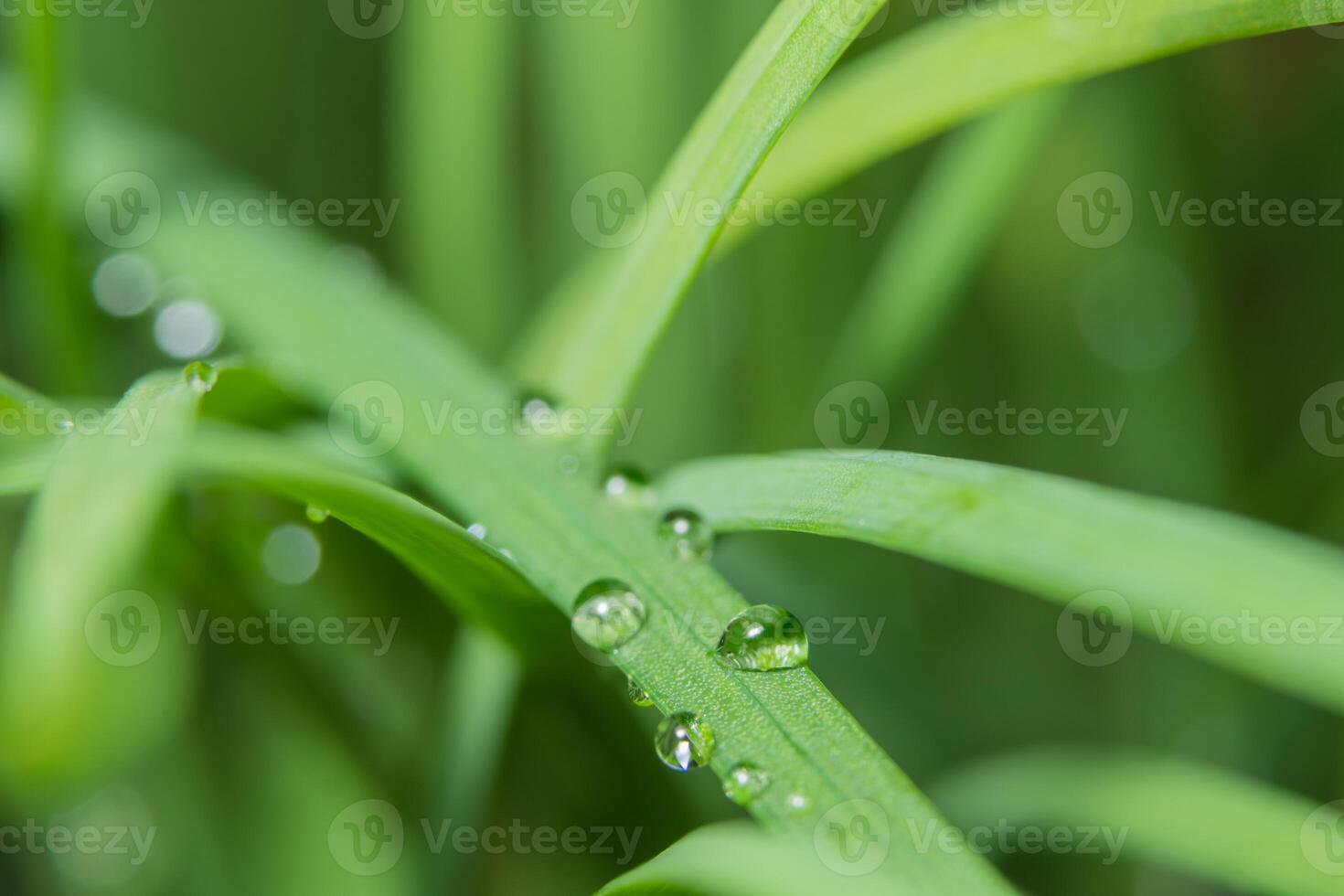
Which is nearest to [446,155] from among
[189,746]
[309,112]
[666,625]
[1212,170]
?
[309,112]

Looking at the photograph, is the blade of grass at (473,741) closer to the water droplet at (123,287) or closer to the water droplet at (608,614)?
the water droplet at (608,614)

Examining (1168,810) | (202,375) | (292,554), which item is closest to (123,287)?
(292,554)

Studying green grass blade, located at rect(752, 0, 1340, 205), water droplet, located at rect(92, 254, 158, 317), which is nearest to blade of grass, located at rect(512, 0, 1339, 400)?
green grass blade, located at rect(752, 0, 1340, 205)

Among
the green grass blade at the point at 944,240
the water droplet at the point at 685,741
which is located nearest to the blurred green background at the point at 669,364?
the green grass blade at the point at 944,240

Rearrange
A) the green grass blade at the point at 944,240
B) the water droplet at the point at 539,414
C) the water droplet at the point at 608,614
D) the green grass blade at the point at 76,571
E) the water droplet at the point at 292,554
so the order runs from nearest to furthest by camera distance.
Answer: the green grass blade at the point at 76,571 → the water droplet at the point at 608,614 → the water droplet at the point at 539,414 → the water droplet at the point at 292,554 → the green grass blade at the point at 944,240

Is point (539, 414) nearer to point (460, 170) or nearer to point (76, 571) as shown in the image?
point (76, 571)

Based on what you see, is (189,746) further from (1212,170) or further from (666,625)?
(1212,170)
